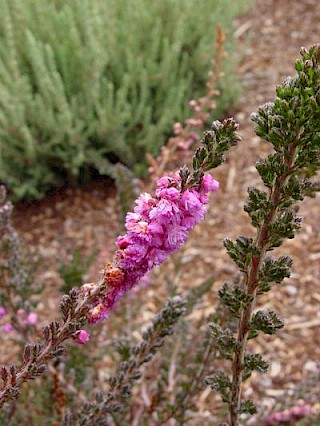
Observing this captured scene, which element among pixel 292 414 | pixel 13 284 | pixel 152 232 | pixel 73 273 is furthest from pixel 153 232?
pixel 292 414

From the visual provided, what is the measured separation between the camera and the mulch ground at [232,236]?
2803 millimetres

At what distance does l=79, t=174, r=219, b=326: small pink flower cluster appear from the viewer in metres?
0.90

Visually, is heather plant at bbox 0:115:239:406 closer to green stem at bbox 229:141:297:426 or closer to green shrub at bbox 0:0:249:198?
green stem at bbox 229:141:297:426

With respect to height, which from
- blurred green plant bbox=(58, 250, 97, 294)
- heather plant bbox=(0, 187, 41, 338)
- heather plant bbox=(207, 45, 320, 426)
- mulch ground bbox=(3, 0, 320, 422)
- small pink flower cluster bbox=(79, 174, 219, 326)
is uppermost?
mulch ground bbox=(3, 0, 320, 422)

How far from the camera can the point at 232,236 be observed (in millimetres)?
3387

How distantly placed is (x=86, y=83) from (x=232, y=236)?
1188 millimetres

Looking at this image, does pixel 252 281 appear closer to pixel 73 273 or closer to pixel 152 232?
pixel 152 232

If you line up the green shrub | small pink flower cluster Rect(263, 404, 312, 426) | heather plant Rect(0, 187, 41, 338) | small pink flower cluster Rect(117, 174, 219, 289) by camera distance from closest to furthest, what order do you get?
small pink flower cluster Rect(117, 174, 219, 289) → heather plant Rect(0, 187, 41, 338) → small pink flower cluster Rect(263, 404, 312, 426) → the green shrub

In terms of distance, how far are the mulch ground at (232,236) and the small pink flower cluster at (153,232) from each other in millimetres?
1630

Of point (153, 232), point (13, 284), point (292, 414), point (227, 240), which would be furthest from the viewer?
point (292, 414)

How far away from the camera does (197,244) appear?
3400 millimetres

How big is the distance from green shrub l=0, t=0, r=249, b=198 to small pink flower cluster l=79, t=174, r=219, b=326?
261cm

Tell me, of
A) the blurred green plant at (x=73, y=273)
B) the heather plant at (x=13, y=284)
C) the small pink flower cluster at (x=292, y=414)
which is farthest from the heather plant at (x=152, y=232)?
the small pink flower cluster at (x=292, y=414)

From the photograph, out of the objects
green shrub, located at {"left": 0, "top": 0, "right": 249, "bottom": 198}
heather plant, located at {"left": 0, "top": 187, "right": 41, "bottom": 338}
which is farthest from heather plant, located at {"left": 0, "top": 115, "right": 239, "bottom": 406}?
green shrub, located at {"left": 0, "top": 0, "right": 249, "bottom": 198}
